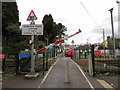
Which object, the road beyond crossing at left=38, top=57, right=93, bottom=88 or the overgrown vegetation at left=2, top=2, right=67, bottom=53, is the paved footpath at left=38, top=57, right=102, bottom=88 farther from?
the overgrown vegetation at left=2, top=2, right=67, bottom=53

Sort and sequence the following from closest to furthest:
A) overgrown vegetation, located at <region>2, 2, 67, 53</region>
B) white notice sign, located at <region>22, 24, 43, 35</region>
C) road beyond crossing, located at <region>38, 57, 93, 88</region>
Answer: road beyond crossing, located at <region>38, 57, 93, 88</region> → white notice sign, located at <region>22, 24, 43, 35</region> → overgrown vegetation, located at <region>2, 2, 67, 53</region>

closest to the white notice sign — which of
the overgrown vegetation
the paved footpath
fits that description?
the paved footpath

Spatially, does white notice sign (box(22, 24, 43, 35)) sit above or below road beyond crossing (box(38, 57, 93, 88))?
above

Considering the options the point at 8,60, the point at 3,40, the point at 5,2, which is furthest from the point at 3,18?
the point at 8,60

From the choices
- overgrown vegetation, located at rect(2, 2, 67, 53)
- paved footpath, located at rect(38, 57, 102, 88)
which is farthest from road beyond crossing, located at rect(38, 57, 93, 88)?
overgrown vegetation, located at rect(2, 2, 67, 53)

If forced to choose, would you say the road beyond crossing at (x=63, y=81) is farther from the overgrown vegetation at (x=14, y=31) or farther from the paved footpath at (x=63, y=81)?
the overgrown vegetation at (x=14, y=31)

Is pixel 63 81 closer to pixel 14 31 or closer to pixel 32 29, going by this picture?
pixel 32 29

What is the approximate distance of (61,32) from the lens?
77.4 meters

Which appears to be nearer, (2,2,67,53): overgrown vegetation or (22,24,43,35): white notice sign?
(22,24,43,35): white notice sign

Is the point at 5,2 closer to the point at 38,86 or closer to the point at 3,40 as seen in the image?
the point at 3,40

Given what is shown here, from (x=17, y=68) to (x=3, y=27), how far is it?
15.3 meters

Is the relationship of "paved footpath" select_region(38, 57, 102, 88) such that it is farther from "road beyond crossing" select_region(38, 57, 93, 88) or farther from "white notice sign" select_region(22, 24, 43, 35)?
"white notice sign" select_region(22, 24, 43, 35)

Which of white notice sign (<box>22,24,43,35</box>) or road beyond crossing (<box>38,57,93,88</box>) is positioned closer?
road beyond crossing (<box>38,57,93,88</box>)

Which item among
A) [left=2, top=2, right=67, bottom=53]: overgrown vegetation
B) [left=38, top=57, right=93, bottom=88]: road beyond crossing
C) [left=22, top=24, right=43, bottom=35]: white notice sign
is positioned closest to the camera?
[left=38, top=57, right=93, bottom=88]: road beyond crossing
